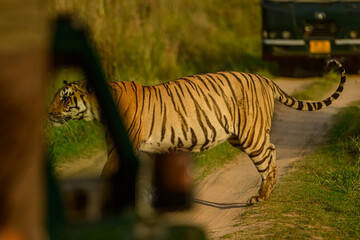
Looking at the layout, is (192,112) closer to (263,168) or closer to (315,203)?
(263,168)

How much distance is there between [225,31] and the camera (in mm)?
17078

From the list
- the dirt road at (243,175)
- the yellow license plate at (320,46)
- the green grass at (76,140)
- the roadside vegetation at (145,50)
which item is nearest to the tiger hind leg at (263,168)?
the dirt road at (243,175)

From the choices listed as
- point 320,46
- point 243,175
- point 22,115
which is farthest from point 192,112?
point 320,46

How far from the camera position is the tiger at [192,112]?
5934 mm

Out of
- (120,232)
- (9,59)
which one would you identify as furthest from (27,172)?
(120,232)

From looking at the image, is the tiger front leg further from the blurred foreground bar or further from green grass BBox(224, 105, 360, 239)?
the blurred foreground bar

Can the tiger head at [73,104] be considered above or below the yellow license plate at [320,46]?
above

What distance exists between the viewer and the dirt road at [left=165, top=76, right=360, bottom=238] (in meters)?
6.11

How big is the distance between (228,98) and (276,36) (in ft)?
21.7

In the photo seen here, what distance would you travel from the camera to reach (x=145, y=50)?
10.2 meters

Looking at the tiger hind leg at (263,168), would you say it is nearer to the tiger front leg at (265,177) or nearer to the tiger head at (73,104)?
the tiger front leg at (265,177)

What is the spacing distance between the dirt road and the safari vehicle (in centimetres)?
154

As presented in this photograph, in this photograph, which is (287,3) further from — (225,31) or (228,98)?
(228,98)

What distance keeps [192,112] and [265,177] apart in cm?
83
